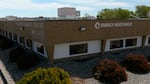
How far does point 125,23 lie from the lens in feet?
89.0

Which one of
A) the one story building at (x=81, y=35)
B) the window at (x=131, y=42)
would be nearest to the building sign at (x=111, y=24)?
the one story building at (x=81, y=35)

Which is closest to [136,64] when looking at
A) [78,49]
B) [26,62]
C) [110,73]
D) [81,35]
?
[110,73]

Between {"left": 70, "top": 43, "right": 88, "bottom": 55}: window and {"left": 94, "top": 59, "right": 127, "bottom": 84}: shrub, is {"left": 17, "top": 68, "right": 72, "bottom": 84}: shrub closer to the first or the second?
{"left": 94, "top": 59, "right": 127, "bottom": 84}: shrub

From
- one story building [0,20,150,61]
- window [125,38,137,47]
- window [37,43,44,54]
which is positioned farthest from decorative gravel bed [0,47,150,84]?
window [125,38,137,47]

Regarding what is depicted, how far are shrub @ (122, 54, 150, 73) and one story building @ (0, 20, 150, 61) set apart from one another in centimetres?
444

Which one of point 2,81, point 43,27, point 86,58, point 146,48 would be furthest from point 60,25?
point 146,48

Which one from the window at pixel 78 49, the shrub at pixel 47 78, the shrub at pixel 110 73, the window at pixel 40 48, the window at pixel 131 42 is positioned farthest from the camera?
the window at pixel 131 42

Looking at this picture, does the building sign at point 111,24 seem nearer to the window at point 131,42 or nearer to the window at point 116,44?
the window at point 116,44

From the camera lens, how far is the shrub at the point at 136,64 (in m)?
22.4

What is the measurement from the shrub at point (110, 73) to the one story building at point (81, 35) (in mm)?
4863

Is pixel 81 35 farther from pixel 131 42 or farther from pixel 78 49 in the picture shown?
pixel 131 42

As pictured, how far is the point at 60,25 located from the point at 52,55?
3.38 metres

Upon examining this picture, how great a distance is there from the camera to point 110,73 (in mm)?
19672

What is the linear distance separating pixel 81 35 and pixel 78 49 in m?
2.12
